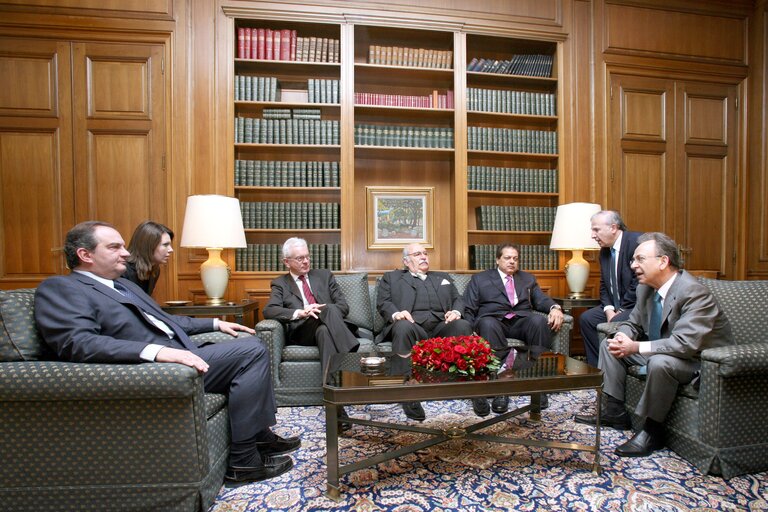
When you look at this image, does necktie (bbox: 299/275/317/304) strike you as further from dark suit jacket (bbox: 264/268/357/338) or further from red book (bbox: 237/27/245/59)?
red book (bbox: 237/27/245/59)

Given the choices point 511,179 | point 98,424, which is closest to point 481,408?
point 98,424

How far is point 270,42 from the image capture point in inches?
156

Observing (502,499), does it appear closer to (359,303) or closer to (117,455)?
(117,455)

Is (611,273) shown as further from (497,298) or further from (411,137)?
(411,137)

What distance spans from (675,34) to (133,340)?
5.59 metres

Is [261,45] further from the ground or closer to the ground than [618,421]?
further from the ground

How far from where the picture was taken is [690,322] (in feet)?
6.82

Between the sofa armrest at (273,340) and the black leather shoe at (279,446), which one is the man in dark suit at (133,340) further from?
the sofa armrest at (273,340)

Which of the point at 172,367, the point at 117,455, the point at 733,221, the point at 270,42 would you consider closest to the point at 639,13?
the point at 733,221

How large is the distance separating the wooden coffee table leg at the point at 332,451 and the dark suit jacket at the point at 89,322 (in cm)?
76

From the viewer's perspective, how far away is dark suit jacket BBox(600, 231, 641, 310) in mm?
3295

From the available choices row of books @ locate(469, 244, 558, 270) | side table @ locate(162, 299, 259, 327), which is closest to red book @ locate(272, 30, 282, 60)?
side table @ locate(162, 299, 259, 327)

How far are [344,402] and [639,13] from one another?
16.2 feet

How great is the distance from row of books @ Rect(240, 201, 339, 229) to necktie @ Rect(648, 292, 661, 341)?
102 inches
